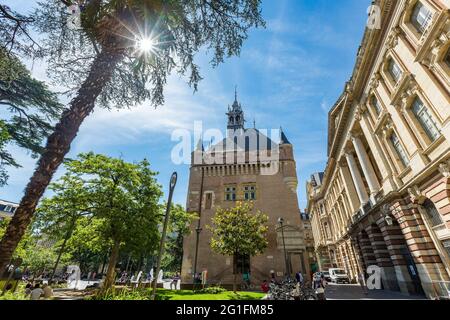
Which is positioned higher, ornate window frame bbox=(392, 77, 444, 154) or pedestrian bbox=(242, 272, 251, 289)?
ornate window frame bbox=(392, 77, 444, 154)

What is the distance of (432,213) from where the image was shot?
40.4 feet

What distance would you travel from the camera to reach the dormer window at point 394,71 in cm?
1455

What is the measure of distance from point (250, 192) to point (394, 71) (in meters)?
21.9

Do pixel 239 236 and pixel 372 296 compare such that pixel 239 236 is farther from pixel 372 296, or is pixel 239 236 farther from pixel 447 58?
pixel 447 58

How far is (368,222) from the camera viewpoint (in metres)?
19.1

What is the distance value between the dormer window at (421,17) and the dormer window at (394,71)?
2371 millimetres

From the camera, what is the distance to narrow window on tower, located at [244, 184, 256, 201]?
31656 mm

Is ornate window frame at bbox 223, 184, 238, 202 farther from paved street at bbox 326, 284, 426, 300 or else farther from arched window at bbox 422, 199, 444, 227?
arched window at bbox 422, 199, 444, 227

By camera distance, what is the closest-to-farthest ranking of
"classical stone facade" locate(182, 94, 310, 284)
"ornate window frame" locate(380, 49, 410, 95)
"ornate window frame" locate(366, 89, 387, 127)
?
1. "ornate window frame" locate(380, 49, 410, 95)
2. "ornate window frame" locate(366, 89, 387, 127)
3. "classical stone facade" locate(182, 94, 310, 284)

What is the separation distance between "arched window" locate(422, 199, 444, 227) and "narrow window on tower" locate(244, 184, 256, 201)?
2055 cm

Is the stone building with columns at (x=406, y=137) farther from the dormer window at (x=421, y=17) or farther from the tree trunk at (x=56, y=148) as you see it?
the tree trunk at (x=56, y=148)

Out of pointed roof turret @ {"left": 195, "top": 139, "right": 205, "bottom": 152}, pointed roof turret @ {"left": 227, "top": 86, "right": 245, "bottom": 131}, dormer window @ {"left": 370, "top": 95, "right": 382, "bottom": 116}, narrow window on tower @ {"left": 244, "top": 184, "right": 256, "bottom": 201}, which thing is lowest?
narrow window on tower @ {"left": 244, "top": 184, "right": 256, "bottom": 201}

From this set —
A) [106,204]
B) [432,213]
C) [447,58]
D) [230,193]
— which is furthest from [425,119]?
[230,193]

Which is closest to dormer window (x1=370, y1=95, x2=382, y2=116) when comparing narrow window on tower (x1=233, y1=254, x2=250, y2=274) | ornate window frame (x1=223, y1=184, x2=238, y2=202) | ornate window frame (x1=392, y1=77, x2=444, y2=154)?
ornate window frame (x1=392, y1=77, x2=444, y2=154)
